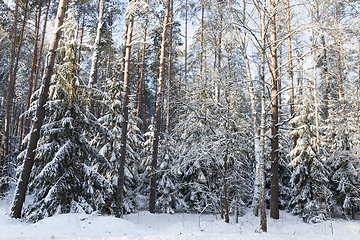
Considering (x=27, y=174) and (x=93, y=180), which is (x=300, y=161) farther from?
(x=27, y=174)

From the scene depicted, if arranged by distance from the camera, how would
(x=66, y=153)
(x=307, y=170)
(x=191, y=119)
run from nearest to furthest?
1. (x=66, y=153)
2. (x=191, y=119)
3. (x=307, y=170)

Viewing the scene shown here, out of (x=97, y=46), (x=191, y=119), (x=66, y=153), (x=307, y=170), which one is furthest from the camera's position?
(x=307, y=170)

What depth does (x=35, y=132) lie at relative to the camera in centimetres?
772

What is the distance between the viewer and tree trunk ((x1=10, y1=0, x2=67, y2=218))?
7.27 metres

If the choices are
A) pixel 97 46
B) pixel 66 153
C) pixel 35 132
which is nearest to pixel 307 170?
pixel 66 153

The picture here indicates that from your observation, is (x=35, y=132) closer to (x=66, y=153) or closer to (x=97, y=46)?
(x=66, y=153)

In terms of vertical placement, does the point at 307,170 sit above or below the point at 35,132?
below

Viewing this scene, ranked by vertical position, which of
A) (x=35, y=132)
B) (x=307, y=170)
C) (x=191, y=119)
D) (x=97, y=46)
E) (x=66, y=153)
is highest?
(x=97, y=46)

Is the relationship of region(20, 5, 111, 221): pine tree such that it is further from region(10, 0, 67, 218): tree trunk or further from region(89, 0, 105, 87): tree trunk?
region(89, 0, 105, 87): tree trunk

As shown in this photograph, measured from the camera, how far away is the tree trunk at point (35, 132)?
23.9ft

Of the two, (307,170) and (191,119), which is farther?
(307,170)

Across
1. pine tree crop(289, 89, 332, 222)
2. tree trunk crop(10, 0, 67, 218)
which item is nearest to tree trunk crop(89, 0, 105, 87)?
tree trunk crop(10, 0, 67, 218)

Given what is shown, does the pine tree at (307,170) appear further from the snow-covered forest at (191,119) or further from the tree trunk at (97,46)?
the tree trunk at (97,46)

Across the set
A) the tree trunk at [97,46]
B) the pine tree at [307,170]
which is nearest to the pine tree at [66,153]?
the tree trunk at [97,46]
